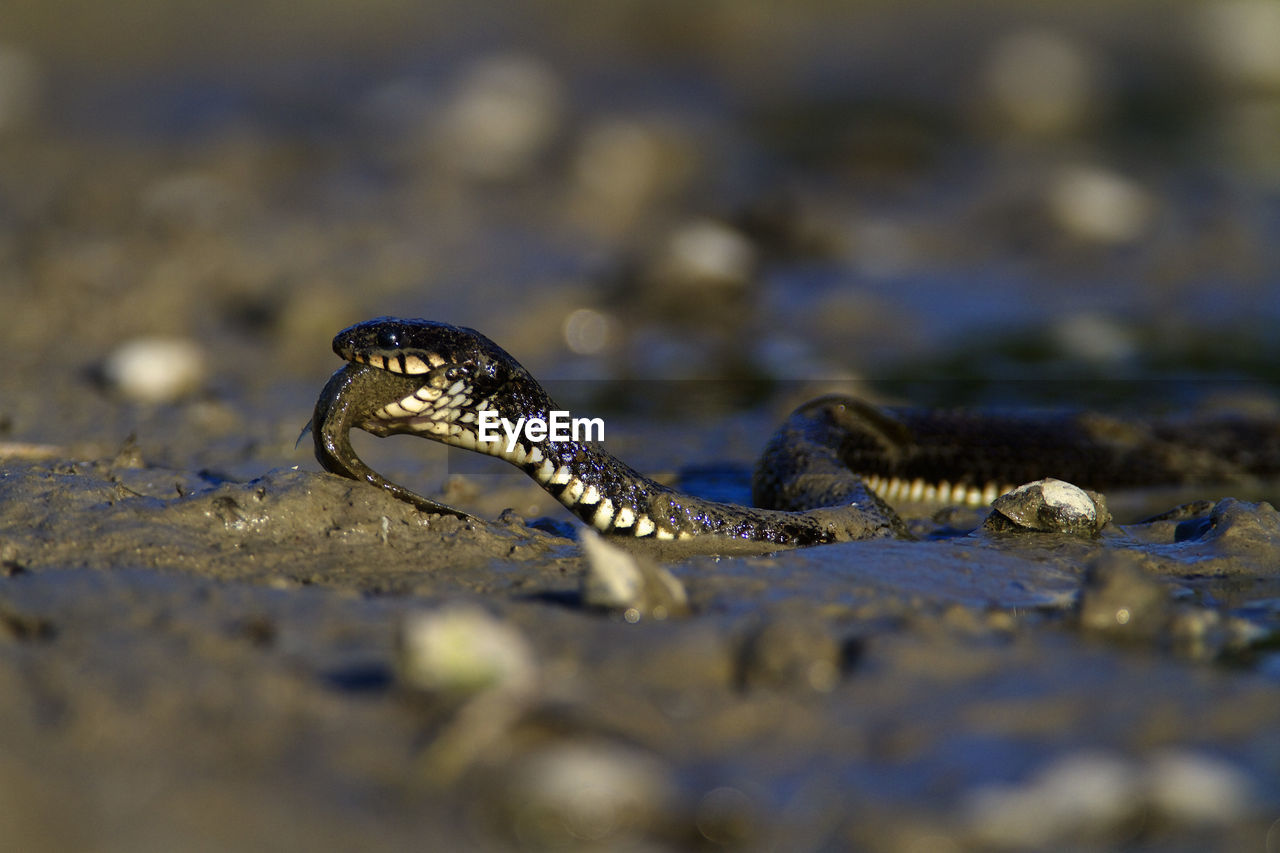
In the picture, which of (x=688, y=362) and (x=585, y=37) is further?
(x=585, y=37)

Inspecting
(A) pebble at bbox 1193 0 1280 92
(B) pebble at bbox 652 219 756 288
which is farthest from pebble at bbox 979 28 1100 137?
(B) pebble at bbox 652 219 756 288

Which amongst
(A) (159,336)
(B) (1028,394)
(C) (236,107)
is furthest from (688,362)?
(C) (236,107)

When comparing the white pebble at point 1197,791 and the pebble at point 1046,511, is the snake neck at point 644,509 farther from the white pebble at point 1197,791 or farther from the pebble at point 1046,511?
the white pebble at point 1197,791

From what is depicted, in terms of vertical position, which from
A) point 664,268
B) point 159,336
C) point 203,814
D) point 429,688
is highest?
point 664,268

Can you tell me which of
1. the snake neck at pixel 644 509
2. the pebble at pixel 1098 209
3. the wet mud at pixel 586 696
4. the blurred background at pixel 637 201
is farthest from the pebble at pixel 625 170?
the wet mud at pixel 586 696

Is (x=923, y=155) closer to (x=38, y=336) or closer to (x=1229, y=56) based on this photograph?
(x=1229, y=56)

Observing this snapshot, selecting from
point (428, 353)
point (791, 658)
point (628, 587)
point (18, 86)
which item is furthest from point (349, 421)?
point (18, 86)

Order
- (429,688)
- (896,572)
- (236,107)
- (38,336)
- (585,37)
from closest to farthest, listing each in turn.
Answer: (429,688) < (896,572) < (38,336) < (236,107) < (585,37)

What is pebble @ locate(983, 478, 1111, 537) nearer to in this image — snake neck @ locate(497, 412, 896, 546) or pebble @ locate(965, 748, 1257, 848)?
snake neck @ locate(497, 412, 896, 546)
